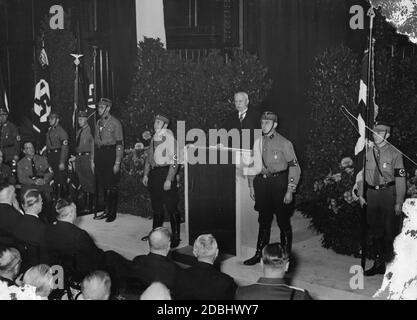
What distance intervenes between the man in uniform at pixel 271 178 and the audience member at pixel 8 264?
2.47 metres

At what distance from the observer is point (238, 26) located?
29.4 feet

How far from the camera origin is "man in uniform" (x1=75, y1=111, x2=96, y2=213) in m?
8.54

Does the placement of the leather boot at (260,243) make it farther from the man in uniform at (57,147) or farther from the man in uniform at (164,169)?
the man in uniform at (57,147)

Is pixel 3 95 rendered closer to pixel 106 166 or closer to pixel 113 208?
pixel 106 166

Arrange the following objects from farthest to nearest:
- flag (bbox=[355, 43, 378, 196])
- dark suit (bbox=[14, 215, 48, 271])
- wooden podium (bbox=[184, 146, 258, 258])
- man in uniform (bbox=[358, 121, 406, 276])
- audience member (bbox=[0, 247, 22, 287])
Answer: wooden podium (bbox=[184, 146, 258, 258]) → flag (bbox=[355, 43, 378, 196]) → man in uniform (bbox=[358, 121, 406, 276]) → dark suit (bbox=[14, 215, 48, 271]) → audience member (bbox=[0, 247, 22, 287])

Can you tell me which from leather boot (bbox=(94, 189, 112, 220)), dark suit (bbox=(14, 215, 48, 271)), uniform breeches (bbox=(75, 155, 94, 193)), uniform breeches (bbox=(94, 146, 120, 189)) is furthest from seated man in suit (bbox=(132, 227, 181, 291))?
uniform breeches (bbox=(75, 155, 94, 193))

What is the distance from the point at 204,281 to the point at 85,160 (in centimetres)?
491

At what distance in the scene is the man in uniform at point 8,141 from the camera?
9.45 meters

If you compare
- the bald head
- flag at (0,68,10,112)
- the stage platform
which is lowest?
the stage platform

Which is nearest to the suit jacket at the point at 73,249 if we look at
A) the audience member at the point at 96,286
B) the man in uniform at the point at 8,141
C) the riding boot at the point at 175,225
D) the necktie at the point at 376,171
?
the audience member at the point at 96,286

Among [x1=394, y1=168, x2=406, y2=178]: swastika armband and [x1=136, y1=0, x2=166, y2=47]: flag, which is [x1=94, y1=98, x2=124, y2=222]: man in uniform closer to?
[x1=136, y1=0, x2=166, y2=47]: flag

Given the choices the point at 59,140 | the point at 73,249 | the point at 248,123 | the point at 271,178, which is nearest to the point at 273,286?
the point at 73,249

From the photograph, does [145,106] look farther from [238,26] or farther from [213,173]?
[213,173]
